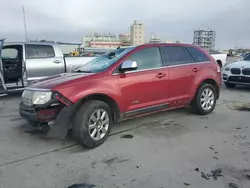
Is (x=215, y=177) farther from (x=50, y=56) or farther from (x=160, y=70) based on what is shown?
(x=50, y=56)

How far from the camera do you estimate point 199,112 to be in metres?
5.59

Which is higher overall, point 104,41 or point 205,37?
point 205,37

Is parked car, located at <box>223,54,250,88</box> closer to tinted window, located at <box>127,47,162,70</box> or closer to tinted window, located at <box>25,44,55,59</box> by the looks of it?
tinted window, located at <box>127,47,162,70</box>

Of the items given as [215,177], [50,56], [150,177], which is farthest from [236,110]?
[50,56]

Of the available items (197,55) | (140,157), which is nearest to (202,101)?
(197,55)

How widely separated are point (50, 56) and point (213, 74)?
5.21 metres

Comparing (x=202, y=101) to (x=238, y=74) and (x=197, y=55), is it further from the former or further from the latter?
(x=238, y=74)

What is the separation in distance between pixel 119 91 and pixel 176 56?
173 cm

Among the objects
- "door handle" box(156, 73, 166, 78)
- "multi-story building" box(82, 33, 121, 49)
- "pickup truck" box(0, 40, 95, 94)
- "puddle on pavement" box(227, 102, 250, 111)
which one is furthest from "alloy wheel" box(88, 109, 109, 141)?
"multi-story building" box(82, 33, 121, 49)

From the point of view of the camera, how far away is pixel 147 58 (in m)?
4.67

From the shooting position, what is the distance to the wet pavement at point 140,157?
9.54ft

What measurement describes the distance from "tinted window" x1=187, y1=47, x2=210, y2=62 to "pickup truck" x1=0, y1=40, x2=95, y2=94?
4.46m

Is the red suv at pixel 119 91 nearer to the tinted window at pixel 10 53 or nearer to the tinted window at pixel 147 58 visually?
the tinted window at pixel 147 58

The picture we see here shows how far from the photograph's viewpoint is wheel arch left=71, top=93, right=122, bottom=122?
12.6 feet
